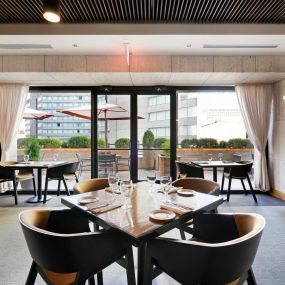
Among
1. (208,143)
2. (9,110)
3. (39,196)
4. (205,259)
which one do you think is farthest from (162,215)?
(9,110)

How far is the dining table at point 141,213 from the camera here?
52.6 inches

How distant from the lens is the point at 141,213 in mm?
1613

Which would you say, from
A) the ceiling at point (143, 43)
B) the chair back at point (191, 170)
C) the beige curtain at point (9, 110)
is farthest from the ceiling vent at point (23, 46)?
the chair back at point (191, 170)

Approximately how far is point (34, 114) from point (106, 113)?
1.80 m

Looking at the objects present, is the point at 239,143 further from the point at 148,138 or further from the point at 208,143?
the point at 148,138

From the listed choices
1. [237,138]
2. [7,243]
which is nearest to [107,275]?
[7,243]

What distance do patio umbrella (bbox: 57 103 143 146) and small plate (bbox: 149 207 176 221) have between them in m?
3.77

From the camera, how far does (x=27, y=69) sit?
4.17m

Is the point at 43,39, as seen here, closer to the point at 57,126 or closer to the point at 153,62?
the point at 153,62

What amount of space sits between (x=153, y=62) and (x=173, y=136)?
5.72 feet

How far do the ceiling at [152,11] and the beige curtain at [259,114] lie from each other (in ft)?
5.89

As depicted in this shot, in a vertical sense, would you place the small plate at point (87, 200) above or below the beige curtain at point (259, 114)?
below

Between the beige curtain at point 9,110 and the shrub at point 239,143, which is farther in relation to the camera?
the shrub at point 239,143

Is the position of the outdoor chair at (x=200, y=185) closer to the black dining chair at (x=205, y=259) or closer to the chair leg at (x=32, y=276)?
the black dining chair at (x=205, y=259)
